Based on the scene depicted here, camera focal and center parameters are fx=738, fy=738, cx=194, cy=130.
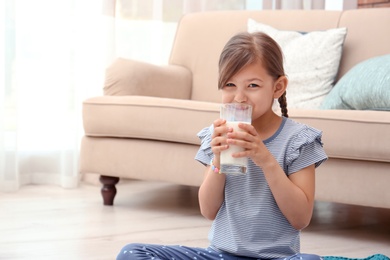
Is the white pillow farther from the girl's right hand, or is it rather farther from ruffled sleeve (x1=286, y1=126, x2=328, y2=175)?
the girl's right hand

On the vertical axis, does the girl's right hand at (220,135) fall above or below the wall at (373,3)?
below

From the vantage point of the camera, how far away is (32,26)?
3.53 m

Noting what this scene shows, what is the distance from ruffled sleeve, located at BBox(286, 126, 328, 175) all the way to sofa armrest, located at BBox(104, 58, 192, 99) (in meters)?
1.64

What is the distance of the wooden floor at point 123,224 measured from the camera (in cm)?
238

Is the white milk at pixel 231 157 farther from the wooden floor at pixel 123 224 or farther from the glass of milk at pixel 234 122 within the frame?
the wooden floor at pixel 123 224

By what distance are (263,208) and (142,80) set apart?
5.63 ft

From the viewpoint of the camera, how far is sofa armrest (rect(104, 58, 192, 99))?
3105mm

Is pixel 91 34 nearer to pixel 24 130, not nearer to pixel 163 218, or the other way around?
pixel 24 130

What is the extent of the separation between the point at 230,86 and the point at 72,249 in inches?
41.7

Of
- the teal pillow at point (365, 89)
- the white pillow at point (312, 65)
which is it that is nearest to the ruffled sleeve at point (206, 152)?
the teal pillow at point (365, 89)

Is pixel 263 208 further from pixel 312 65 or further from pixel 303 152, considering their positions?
pixel 312 65

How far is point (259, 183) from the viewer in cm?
153

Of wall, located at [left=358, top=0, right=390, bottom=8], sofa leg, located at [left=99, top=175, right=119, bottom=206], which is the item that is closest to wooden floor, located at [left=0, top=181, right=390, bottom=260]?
sofa leg, located at [left=99, top=175, right=119, bottom=206]

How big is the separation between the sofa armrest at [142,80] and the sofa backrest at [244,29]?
0.48 ft
